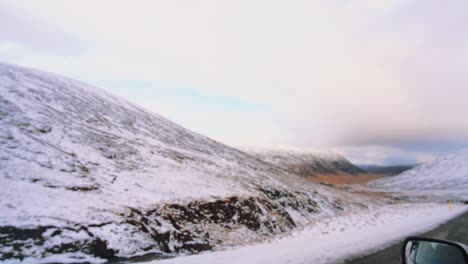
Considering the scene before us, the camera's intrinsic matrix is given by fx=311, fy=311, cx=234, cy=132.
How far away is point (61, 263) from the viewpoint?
38.1ft

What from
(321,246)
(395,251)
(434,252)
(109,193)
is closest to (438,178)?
(395,251)

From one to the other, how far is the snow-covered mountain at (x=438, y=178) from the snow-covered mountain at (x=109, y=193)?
70.5 metres

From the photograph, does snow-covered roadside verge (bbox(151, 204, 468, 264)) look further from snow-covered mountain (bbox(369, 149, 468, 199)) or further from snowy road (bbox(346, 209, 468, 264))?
snow-covered mountain (bbox(369, 149, 468, 199))

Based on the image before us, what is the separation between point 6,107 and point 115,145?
30.1 ft

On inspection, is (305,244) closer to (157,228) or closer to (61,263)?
(157,228)

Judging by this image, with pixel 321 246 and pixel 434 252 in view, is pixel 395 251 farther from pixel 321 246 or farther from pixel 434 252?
pixel 434 252

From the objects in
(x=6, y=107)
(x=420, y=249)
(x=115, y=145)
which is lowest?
(x=420, y=249)

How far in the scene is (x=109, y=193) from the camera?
18578 millimetres

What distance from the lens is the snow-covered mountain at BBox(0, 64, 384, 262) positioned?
13430 millimetres

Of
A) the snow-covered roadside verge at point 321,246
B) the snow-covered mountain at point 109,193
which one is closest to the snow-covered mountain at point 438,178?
the snow-covered mountain at point 109,193

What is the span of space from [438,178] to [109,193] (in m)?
112

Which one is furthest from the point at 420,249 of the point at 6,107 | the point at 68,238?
the point at 6,107

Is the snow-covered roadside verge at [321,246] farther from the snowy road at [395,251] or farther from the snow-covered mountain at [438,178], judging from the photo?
the snow-covered mountain at [438,178]

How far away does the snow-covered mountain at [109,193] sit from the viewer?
44.1ft
